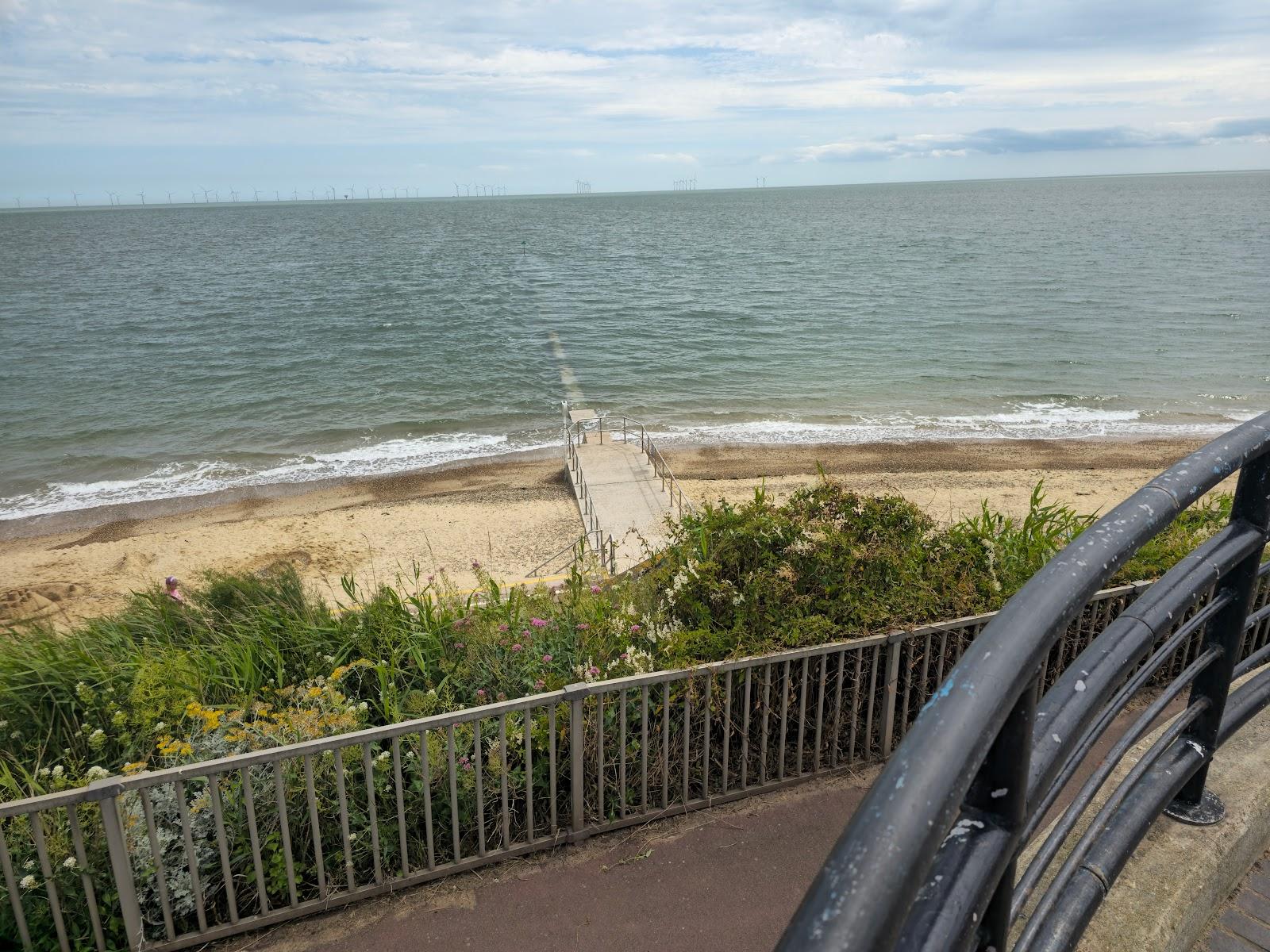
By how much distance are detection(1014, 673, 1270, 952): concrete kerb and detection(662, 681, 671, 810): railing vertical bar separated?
7.33 feet

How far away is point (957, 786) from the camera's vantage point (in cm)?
90

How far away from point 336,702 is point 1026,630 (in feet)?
14.9

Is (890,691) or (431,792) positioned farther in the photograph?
(890,691)

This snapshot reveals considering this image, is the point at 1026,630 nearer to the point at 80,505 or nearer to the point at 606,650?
the point at 606,650

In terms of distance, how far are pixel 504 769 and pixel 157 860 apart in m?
1.55

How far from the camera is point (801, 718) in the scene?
5039mm

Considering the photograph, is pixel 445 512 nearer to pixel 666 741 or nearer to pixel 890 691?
pixel 890 691

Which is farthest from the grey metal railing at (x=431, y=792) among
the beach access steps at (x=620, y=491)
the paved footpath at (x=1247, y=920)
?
the beach access steps at (x=620, y=491)

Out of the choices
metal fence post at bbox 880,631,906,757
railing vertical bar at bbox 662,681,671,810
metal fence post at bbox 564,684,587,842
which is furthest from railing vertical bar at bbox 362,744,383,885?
metal fence post at bbox 880,631,906,757

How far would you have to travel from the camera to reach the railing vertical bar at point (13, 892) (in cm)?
383

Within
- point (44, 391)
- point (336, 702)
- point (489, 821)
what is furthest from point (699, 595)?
point (44, 391)

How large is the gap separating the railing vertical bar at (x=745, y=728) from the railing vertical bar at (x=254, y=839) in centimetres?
244

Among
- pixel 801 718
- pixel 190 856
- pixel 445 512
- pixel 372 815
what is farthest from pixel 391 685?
pixel 445 512

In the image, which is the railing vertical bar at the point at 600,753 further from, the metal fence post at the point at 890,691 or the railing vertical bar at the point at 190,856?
the railing vertical bar at the point at 190,856
